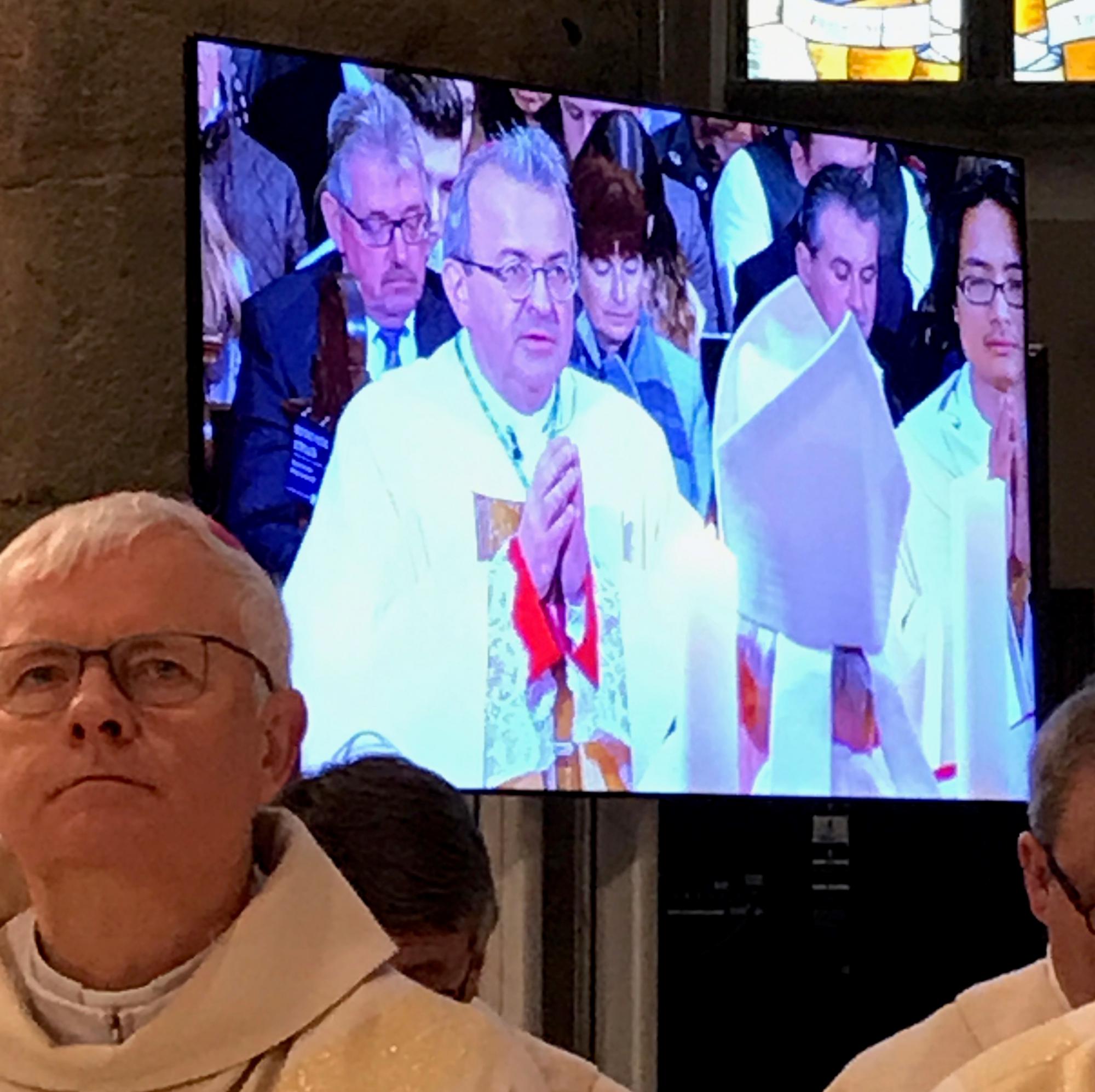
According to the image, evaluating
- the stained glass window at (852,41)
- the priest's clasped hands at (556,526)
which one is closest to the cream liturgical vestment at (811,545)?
the priest's clasped hands at (556,526)

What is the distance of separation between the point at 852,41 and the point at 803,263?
10.9 ft

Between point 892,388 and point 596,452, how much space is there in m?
0.54

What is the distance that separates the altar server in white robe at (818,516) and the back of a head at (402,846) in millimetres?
1222

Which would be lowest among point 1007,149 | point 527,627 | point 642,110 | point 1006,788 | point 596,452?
point 1006,788

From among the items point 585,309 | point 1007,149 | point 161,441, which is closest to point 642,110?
point 585,309

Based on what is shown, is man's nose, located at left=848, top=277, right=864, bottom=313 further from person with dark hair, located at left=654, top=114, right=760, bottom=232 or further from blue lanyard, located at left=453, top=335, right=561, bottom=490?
blue lanyard, located at left=453, top=335, right=561, bottom=490

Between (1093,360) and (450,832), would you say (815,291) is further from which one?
(1093,360)

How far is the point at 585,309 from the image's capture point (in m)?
3.15

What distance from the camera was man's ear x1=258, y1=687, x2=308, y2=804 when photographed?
69.0 inches

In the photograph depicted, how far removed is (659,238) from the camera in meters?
3.23

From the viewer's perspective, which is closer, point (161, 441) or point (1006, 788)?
point (161, 441)

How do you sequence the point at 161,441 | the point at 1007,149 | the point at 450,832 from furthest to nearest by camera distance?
the point at 1007,149 < the point at 161,441 < the point at 450,832

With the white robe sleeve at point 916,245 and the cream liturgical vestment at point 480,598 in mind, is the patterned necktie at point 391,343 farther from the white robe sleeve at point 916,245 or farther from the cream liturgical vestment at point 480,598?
the white robe sleeve at point 916,245

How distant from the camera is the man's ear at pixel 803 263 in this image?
3377 mm
